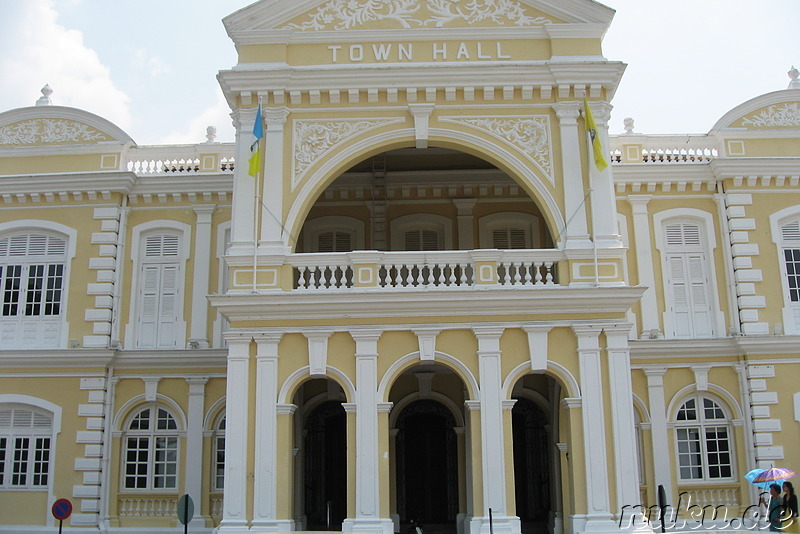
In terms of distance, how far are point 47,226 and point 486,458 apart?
39.9 feet

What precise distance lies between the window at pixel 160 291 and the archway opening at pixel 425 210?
3066mm

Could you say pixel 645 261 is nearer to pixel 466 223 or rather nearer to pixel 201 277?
pixel 466 223

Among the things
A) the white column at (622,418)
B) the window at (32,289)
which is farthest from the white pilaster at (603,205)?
the window at (32,289)

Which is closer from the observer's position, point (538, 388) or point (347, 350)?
point (347, 350)

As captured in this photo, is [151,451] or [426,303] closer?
[426,303]

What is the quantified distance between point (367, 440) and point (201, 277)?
7087 millimetres

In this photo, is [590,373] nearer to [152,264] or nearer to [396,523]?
[396,523]

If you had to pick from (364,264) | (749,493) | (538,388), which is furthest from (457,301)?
(749,493)

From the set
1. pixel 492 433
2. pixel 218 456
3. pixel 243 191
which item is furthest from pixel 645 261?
pixel 218 456

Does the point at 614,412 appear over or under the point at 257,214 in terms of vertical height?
under

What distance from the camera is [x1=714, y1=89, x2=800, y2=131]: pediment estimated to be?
21.4m

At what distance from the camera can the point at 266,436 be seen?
16.3m

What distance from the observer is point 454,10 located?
18609 millimetres

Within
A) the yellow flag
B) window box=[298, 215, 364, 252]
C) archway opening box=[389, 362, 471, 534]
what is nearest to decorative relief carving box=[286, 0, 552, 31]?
the yellow flag
